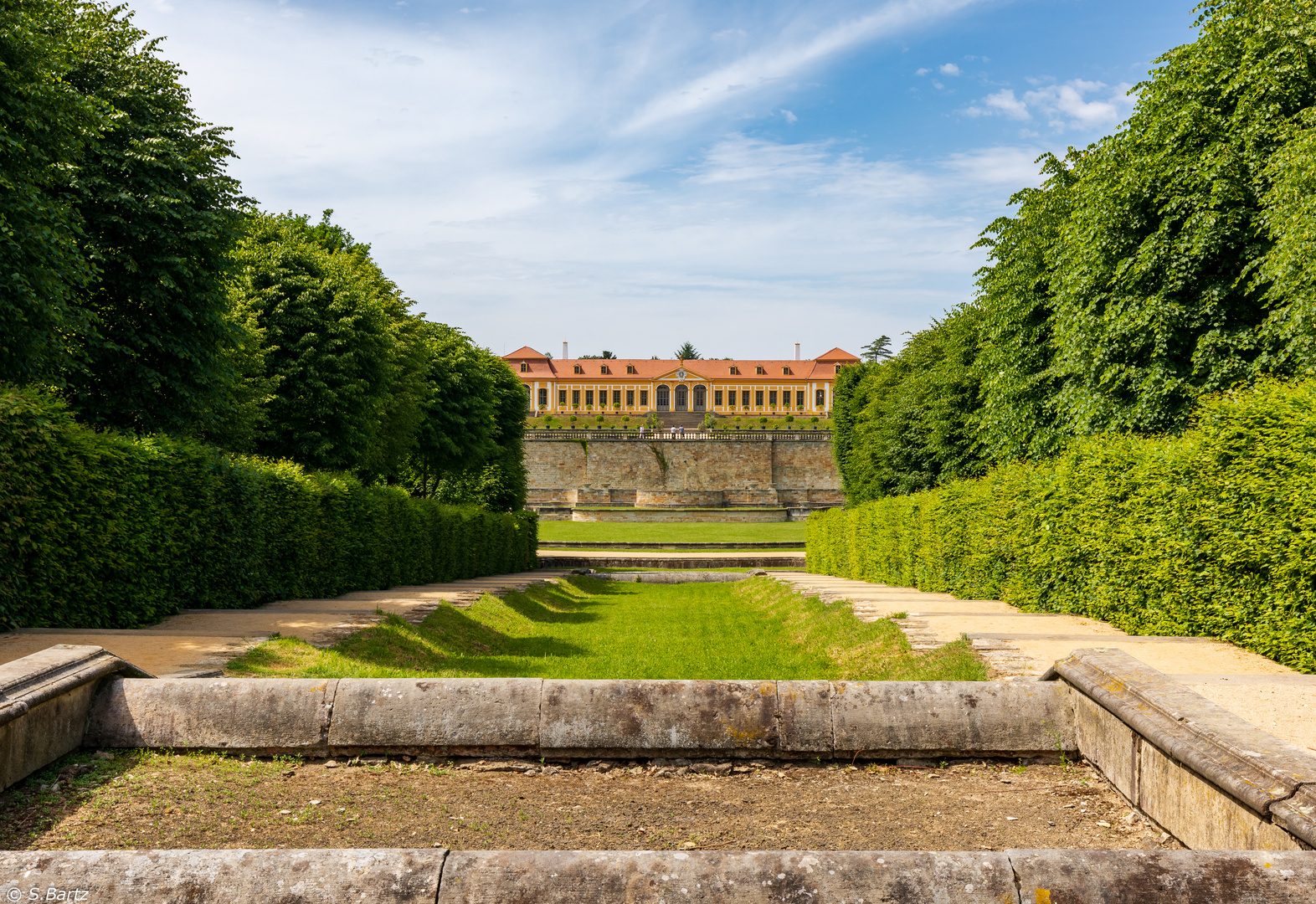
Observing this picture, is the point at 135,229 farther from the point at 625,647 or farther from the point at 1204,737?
the point at 1204,737

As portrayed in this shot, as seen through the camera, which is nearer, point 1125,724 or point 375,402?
point 1125,724

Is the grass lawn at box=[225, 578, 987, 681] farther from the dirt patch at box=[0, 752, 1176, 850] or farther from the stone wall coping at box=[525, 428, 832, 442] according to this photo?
the stone wall coping at box=[525, 428, 832, 442]

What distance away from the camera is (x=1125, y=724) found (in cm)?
430

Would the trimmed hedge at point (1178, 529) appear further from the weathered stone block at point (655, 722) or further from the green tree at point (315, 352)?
the green tree at point (315, 352)

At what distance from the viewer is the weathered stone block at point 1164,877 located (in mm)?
2797

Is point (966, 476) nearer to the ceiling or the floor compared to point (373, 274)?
nearer to the floor

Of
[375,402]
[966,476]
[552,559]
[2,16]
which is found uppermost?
[2,16]

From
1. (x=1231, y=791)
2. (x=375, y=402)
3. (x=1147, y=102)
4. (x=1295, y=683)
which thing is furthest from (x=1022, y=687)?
(x=375, y=402)

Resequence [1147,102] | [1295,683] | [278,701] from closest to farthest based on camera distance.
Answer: [278,701]
[1295,683]
[1147,102]

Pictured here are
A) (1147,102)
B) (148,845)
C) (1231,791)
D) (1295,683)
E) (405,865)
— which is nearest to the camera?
(405,865)

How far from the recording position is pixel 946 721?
15.8ft

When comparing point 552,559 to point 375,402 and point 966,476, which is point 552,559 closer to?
point 375,402

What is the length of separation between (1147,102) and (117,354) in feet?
57.4

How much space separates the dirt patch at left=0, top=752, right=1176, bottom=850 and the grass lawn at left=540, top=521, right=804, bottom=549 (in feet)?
134
